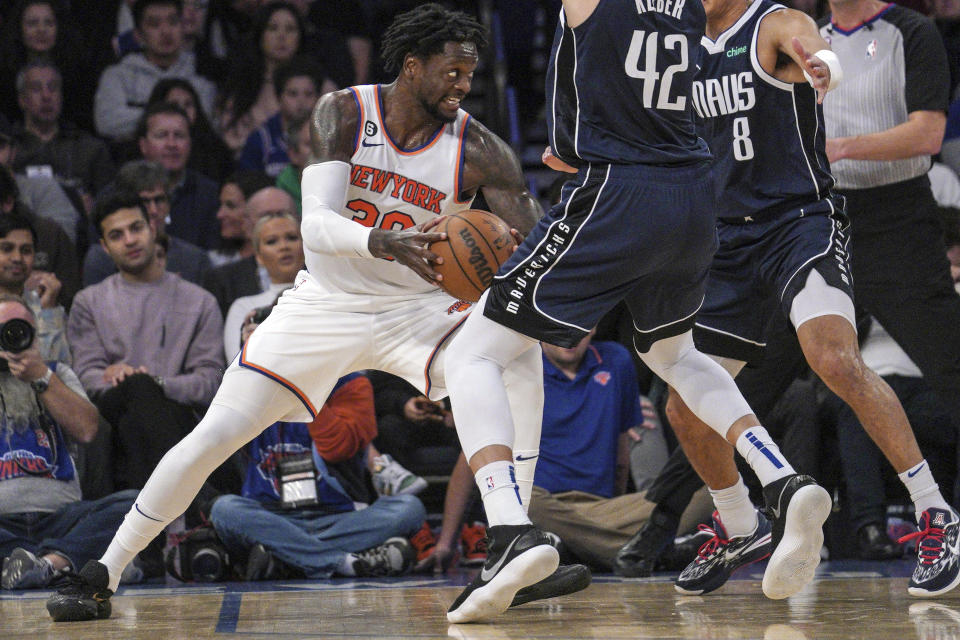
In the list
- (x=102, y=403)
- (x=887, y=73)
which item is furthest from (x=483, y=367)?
(x=102, y=403)

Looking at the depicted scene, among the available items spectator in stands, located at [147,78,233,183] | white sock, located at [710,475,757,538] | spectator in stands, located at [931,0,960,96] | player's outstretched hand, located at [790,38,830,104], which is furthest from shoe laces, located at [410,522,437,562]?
spectator in stands, located at [931,0,960,96]

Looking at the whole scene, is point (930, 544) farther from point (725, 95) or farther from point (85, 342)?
point (85, 342)

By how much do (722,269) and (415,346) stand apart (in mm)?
1107

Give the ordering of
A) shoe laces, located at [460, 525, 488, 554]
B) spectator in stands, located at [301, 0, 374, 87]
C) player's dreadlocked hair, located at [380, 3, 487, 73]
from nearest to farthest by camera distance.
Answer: player's dreadlocked hair, located at [380, 3, 487, 73] → shoe laces, located at [460, 525, 488, 554] → spectator in stands, located at [301, 0, 374, 87]

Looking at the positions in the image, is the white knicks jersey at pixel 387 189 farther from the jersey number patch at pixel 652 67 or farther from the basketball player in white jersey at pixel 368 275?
the jersey number patch at pixel 652 67

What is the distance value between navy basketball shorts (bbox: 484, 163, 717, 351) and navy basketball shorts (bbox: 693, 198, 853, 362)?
0.69m

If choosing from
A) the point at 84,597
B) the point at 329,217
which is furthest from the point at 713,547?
the point at 84,597

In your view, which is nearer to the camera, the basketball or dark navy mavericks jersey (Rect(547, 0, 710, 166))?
dark navy mavericks jersey (Rect(547, 0, 710, 166))

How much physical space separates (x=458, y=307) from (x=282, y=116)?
466cm

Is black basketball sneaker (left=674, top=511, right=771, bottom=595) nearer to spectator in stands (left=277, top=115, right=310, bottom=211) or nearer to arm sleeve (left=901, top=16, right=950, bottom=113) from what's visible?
arm sleeve (left=901, top=16, right=950, bottom=113)

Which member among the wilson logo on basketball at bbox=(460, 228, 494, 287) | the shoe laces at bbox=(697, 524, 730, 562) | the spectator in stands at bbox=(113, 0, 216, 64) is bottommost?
the shoe laces at bbox=(697, 524, 730, 562)

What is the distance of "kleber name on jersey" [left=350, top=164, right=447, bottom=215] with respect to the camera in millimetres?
3945

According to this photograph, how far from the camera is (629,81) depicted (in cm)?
335

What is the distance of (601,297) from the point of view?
3393 millimetres
